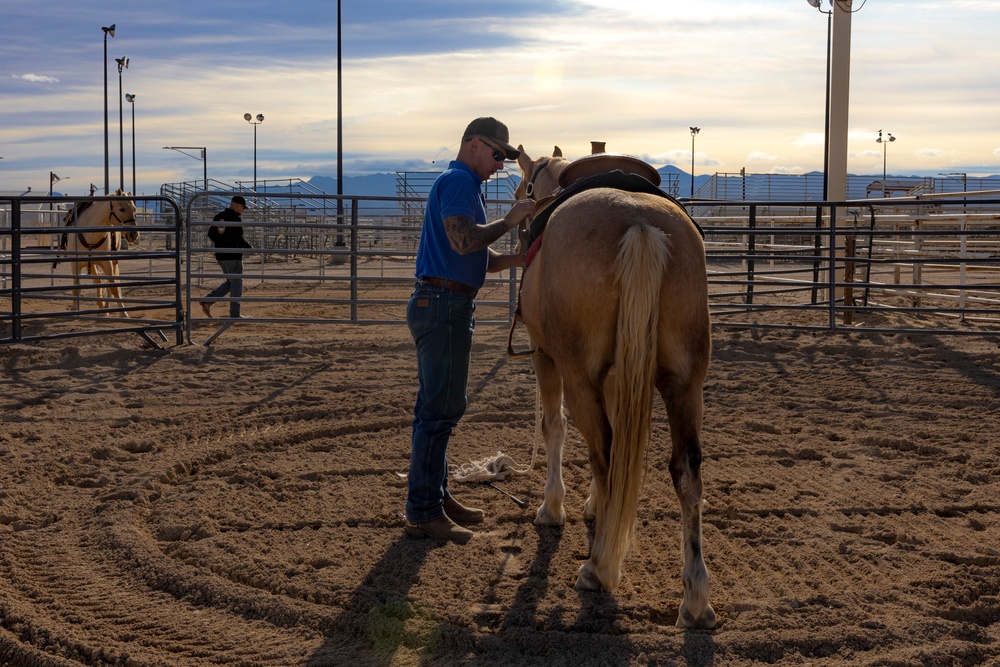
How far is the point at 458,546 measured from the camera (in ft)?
13.3

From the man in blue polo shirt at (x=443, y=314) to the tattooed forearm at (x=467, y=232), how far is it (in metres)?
0.07

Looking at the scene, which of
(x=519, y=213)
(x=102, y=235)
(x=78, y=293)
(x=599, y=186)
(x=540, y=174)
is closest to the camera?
(x=599, y=186)

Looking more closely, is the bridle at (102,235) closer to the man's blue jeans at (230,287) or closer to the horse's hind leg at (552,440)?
the man's blue jeans at (230,287)

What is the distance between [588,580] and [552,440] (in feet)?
3.66

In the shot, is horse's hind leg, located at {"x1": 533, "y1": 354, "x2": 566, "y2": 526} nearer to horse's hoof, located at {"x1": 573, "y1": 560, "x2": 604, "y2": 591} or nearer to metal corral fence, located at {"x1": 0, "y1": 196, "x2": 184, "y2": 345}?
horse's hoof, located at {"x1": 573, "y1": 560, "x2": 604, "y2": 591}

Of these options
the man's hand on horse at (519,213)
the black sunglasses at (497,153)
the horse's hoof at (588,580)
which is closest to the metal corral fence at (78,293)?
the black sunglasses at (497,153)

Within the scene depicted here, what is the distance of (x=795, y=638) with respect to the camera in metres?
3.03

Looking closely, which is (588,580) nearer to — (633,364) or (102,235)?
(633,364)

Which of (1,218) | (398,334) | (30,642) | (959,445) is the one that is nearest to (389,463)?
(30,642)

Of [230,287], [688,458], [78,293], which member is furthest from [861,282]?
[78,293]

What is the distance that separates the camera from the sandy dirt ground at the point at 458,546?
9.98ft

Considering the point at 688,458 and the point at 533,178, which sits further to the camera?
the point at 533,178

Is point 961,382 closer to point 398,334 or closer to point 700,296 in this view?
point 700,296

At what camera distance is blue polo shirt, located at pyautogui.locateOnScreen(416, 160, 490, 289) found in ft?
12.9
